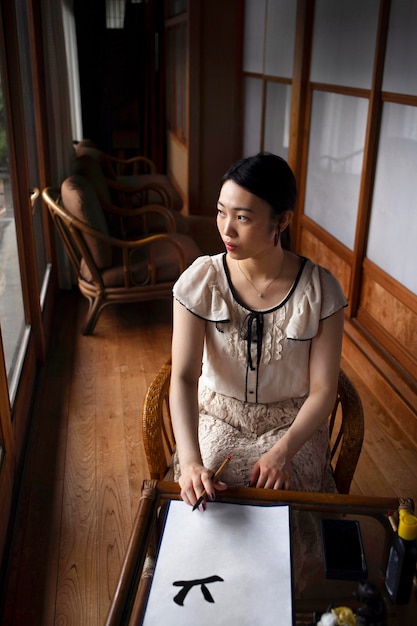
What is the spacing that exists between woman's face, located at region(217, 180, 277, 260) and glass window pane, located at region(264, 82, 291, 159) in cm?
277

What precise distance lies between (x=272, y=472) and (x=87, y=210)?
209cm

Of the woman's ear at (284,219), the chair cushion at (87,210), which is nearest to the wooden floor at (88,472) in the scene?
the chair cushion at (87,210)

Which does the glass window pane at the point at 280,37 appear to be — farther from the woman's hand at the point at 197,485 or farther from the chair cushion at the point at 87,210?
the woman's hand at the point at 197,485

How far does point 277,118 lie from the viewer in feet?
13.4

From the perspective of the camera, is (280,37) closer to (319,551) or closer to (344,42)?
(344,42)

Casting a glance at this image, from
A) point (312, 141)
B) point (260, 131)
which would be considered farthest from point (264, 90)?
point (312, 141)

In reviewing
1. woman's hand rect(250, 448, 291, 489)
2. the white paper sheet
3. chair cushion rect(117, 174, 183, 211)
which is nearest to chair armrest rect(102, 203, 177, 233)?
chair cushion rect(117, 174, 183, 211)

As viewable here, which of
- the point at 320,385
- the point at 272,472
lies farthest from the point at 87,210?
the point at 272,472

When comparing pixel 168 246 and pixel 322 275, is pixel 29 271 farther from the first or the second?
pixel 322 275

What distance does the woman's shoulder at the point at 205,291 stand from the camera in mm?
1348

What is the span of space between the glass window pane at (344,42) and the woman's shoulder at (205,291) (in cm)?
169

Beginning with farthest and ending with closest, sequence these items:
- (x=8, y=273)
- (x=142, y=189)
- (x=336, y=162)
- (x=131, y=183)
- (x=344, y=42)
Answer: (x=131, y=183) < (x=142, y=189) < (x=336, y=162) < (x=344, y=42) < (x=8, y=273)

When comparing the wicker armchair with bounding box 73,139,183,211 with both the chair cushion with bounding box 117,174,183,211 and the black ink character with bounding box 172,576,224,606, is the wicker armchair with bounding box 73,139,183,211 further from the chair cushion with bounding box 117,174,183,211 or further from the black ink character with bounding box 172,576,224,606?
the black ink character with bounding box 172,576,224,606

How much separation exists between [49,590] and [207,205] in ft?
13.5
